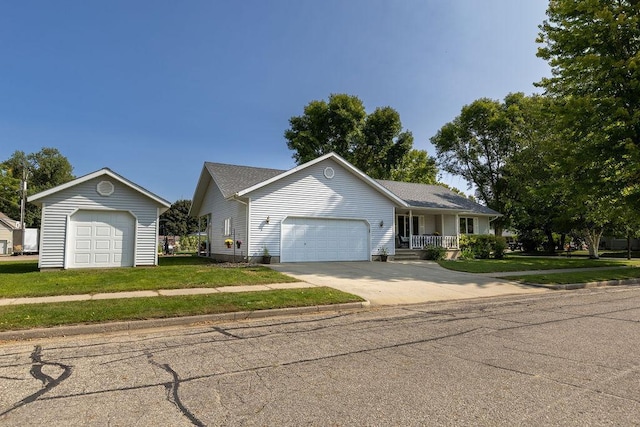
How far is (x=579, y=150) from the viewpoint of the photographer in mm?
18469

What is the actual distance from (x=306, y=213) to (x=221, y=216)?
600 cm

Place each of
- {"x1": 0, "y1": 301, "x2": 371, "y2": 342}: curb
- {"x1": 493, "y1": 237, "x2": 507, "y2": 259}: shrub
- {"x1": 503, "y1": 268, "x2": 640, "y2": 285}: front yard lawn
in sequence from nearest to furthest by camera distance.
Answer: {"x1": 0, "y1": 301, "x2": 371, "y2": 342}: curb < {"x1": 503, "y1": 268, "x2": 640, "y2": 285}: front yard lawn < {"x1": 493, "y1": 237, "x2": 507, "y2": 259}: shrub

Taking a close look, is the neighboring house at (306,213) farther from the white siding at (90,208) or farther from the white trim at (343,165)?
the white siding at (90,208)

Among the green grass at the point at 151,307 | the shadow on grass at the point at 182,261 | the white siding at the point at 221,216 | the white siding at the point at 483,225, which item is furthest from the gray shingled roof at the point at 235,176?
the white siding at the point at 483,225

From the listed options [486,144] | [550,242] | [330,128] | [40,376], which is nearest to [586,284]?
[40,376]

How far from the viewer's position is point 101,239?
1566 centimetres

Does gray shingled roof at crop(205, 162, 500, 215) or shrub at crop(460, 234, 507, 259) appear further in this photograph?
shrub at crop(460, 234, 507, 259)

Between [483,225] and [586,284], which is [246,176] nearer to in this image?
[586,284]

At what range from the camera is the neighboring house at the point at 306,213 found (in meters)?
18.5

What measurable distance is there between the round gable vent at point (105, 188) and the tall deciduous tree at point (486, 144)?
103 feet

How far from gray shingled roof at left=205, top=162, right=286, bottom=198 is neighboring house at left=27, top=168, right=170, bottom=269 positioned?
4420 millimetres

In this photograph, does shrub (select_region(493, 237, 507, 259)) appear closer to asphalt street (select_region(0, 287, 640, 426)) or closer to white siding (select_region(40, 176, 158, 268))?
asphalt street (select_region(0, 287, 640, 426))

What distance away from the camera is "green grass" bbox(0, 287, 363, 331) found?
22.5 ft

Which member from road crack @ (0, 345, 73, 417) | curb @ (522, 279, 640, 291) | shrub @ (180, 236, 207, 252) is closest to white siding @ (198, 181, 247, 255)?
curb @ (522, 279, 640, 291)
